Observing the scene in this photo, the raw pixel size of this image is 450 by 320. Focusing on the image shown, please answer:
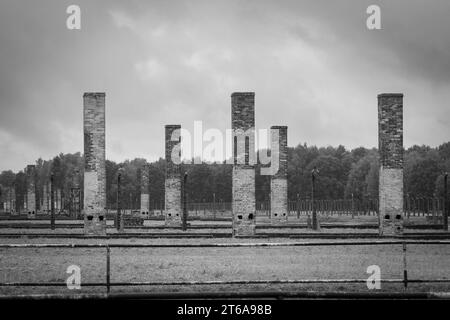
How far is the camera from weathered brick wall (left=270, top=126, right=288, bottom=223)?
33.2 meters

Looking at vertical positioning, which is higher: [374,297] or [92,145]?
[92,145]

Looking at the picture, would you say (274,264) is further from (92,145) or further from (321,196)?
(321,196)

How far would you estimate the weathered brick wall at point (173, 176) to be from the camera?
32875mm

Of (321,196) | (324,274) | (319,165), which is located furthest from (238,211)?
(319,165)

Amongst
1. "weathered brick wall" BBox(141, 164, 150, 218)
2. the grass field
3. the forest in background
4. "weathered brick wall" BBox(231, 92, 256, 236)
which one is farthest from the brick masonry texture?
the forest in background

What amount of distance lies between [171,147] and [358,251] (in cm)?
1704

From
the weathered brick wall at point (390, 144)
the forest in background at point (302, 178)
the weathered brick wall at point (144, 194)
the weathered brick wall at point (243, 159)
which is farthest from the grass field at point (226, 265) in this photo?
the forest in background at point (302, 178)

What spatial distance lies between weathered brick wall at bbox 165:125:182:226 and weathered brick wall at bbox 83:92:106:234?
29.7 feet

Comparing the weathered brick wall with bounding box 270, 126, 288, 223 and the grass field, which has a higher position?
the weathered brick wall with bounding box 270, 126, 288, 223

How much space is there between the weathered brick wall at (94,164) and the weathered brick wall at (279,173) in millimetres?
11929

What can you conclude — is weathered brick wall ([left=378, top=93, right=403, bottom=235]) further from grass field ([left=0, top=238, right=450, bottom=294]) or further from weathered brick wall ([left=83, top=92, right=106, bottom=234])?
weathered brick wall ([left=83, top=92, right=106, bottom=234])

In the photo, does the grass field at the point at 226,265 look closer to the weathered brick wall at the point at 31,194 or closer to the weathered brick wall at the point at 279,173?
the weathered brick wall at the point at 279,173

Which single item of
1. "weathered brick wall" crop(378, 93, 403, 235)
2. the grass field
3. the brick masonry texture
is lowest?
the grass field

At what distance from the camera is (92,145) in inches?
943
